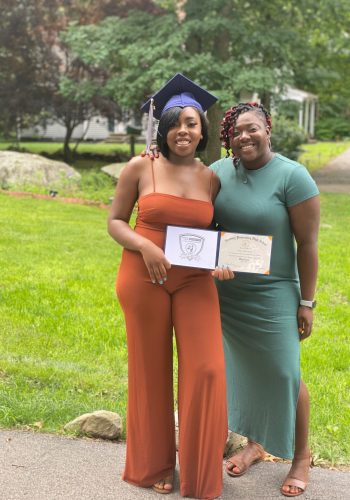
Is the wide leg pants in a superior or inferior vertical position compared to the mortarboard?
inferior

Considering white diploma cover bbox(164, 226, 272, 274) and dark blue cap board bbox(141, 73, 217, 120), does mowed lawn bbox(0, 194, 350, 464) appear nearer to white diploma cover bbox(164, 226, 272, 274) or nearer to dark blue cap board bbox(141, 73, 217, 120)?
white diploma cover bbox(164, 226, 272, 274)

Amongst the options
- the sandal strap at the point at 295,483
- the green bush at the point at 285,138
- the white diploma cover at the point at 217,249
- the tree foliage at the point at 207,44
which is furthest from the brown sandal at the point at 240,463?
the green bush at the point at 285,138

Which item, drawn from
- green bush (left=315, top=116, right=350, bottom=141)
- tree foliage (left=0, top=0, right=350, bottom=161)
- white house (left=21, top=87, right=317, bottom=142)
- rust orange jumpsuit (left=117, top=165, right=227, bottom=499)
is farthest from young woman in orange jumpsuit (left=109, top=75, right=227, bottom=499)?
green bush (left=315, top=116, right=350, bottom=141)

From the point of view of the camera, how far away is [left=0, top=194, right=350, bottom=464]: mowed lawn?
14.5ft

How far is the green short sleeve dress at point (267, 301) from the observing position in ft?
10.9

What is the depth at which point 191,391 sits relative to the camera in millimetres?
3322

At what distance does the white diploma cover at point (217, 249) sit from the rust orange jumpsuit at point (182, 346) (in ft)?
0.32

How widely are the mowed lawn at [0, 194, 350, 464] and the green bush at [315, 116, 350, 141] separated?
131 feet

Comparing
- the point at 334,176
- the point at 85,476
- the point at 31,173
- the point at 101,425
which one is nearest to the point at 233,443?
the point at 101,425

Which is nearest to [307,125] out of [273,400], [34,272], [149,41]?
[149,41]

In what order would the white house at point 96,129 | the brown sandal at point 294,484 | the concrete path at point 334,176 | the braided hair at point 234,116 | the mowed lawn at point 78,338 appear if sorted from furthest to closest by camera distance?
the white house at point 96,129
the concrete path at point 334,176
the mowed lawn at point 78,338
the brown sandal at point 294,484
the braided hair at point 234,116

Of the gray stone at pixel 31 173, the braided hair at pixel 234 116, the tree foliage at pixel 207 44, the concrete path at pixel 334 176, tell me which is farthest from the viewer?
the concrete path at pixel 334 176

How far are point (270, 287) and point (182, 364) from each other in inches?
23.1

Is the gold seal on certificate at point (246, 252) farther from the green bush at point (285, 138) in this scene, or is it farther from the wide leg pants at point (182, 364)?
the green bush at point (285, 138)
